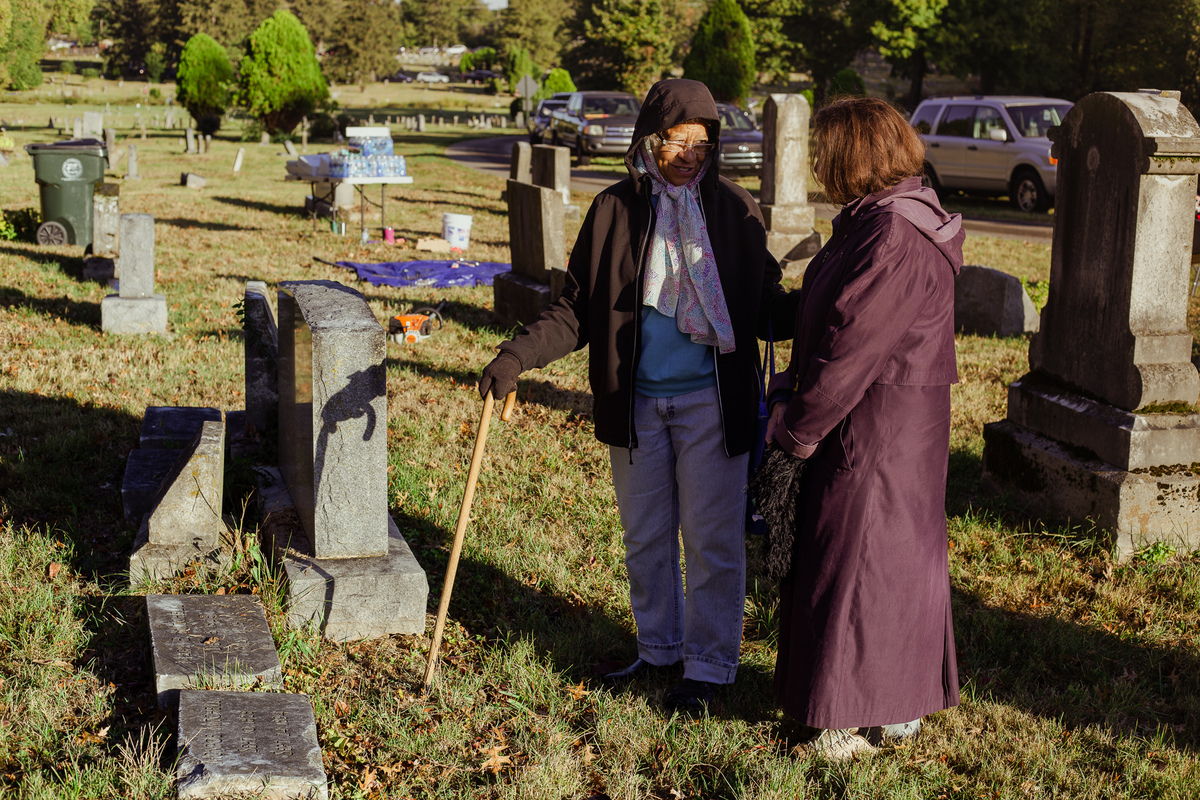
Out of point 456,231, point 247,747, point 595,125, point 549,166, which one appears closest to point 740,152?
point 595,125

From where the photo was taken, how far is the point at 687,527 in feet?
11.5

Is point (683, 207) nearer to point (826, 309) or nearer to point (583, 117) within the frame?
point (826, 309)

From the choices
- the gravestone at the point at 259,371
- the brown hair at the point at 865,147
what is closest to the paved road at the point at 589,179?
the brown hair at the point at 865,147

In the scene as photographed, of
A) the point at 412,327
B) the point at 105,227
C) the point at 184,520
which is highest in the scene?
the point at 105,227

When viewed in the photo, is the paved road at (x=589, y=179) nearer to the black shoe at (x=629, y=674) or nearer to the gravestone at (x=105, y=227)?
the black shoe at (x=629, y=674)

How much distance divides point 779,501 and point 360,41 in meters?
66.8

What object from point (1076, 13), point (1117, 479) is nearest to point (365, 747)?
point (1117, 479)

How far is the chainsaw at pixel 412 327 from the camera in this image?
864 centimetres

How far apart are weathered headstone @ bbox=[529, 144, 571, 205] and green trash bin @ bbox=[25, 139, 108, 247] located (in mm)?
5483

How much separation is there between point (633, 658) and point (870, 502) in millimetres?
1426

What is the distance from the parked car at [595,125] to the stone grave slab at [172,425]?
63.2ft

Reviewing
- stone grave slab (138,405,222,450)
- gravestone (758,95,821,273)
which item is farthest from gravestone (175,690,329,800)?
gravestone (758,95,821,273)

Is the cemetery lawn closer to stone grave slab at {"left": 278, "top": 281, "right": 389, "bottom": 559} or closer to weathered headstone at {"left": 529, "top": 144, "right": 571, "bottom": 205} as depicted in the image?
stone grave slab at {"left": 278, "top": 281, "right": 389, "bottom": 559}

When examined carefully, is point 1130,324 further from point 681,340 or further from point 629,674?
point 629,674
